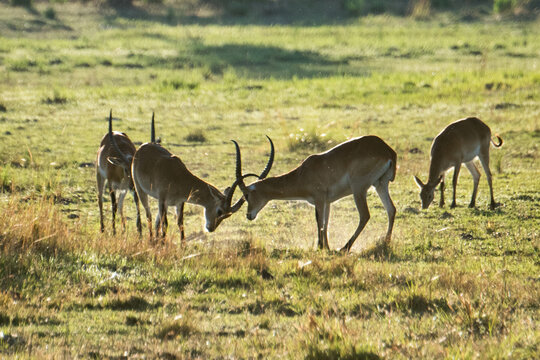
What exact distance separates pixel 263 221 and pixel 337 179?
1847mm

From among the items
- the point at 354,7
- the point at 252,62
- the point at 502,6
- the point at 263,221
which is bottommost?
the point at 263,221

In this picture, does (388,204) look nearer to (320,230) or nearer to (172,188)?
(320,230)

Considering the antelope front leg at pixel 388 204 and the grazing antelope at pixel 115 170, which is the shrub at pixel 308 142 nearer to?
the grazing antelope at pixel 115 170

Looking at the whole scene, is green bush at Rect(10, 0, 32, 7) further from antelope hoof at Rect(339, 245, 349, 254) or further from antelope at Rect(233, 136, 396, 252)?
antelope hoof at Rect(339, 245, 349, 254)

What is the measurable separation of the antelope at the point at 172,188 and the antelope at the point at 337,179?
0.34 metres

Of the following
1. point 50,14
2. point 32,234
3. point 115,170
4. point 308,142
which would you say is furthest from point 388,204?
point 50,14

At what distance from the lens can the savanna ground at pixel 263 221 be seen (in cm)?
530

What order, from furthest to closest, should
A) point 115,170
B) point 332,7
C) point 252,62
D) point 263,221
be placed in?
point 332,7 < point 252,62 < point 263,221 < point 115,170

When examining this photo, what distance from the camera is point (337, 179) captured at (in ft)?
29.3

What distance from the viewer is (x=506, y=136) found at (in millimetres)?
16031

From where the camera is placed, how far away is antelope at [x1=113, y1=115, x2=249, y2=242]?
868cm

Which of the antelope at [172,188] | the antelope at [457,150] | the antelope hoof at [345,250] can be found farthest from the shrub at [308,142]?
the antelope hoof at [345,250]

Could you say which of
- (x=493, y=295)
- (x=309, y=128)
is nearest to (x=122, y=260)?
(x=493, y=295)

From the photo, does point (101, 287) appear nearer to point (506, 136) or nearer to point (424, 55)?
point (506, 136)
